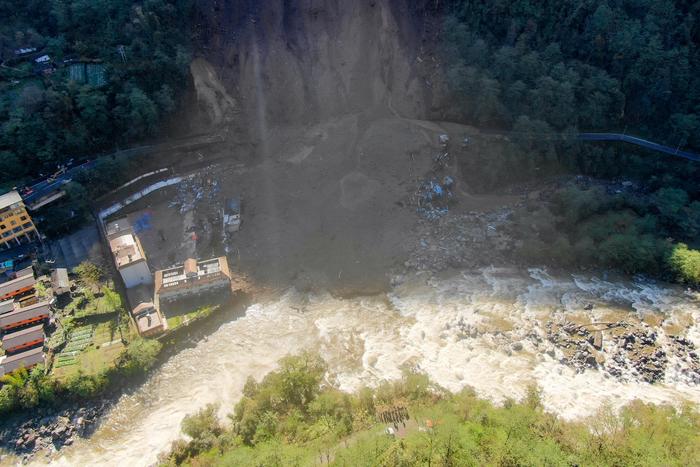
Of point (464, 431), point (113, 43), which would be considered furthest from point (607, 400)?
point (113, 43)

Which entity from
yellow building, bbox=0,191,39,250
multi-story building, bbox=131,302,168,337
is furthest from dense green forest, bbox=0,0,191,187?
multi-story building, bbox=131,302,168,337

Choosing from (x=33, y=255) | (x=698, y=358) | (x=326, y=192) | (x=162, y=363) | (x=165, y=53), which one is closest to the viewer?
(x=698, y=358)

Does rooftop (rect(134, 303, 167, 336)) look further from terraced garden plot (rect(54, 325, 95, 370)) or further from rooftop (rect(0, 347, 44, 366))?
rooftop (rect(0, 347, 44, 366))

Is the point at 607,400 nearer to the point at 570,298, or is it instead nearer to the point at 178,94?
the point at 570,298

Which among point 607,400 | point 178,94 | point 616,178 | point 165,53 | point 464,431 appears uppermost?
point 165,53

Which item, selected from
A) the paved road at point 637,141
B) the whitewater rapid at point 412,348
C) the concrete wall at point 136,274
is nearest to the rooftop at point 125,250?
the concrete wall at point 136,274

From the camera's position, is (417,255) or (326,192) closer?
(417,255)

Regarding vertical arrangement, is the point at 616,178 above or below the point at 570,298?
above

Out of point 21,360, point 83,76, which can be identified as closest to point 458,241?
point 21,360
